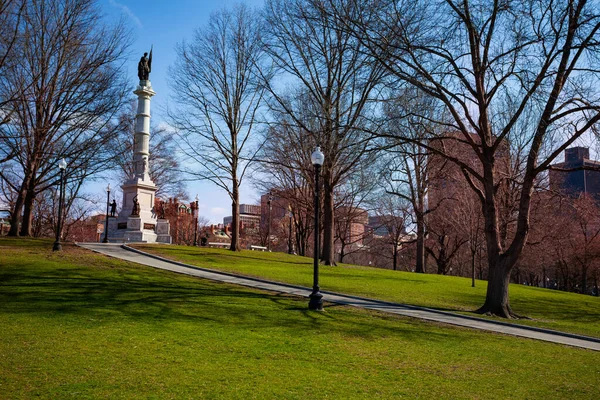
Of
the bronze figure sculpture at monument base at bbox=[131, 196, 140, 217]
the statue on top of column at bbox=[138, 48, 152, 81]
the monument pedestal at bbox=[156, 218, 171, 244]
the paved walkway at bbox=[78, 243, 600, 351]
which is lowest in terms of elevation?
the paved walkway at bbox=[78, 243, 600, 351]

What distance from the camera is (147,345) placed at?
7570mm

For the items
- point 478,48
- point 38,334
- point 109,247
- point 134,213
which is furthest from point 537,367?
point 134,213

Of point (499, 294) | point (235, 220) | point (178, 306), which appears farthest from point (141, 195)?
point (499, 294)

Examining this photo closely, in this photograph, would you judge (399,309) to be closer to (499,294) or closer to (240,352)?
(499,294)

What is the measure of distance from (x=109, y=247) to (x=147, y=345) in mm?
17153

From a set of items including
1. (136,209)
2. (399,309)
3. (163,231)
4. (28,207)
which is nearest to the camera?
(399,309)

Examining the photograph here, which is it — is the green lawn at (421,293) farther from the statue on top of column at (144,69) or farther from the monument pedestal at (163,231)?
the statue on top of column at (144,69)

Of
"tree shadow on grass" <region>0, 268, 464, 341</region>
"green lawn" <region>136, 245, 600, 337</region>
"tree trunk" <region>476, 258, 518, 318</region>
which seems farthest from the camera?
"green lawn" <region>136, 245, 600, 337</region>

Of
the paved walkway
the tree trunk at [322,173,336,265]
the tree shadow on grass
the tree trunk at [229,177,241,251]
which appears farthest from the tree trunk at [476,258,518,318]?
the tree trunk at [229,177,241,251]

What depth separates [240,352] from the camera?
7.60m

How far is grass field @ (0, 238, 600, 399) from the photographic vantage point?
5.96m

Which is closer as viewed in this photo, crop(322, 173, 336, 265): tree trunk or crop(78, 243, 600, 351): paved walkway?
crop(78, 243, 600, 351): paved walkway

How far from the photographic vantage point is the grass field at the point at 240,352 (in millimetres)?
5957

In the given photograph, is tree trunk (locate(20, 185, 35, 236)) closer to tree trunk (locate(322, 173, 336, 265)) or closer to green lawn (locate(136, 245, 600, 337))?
green lawn (locate(136, 245, 600, 337))
